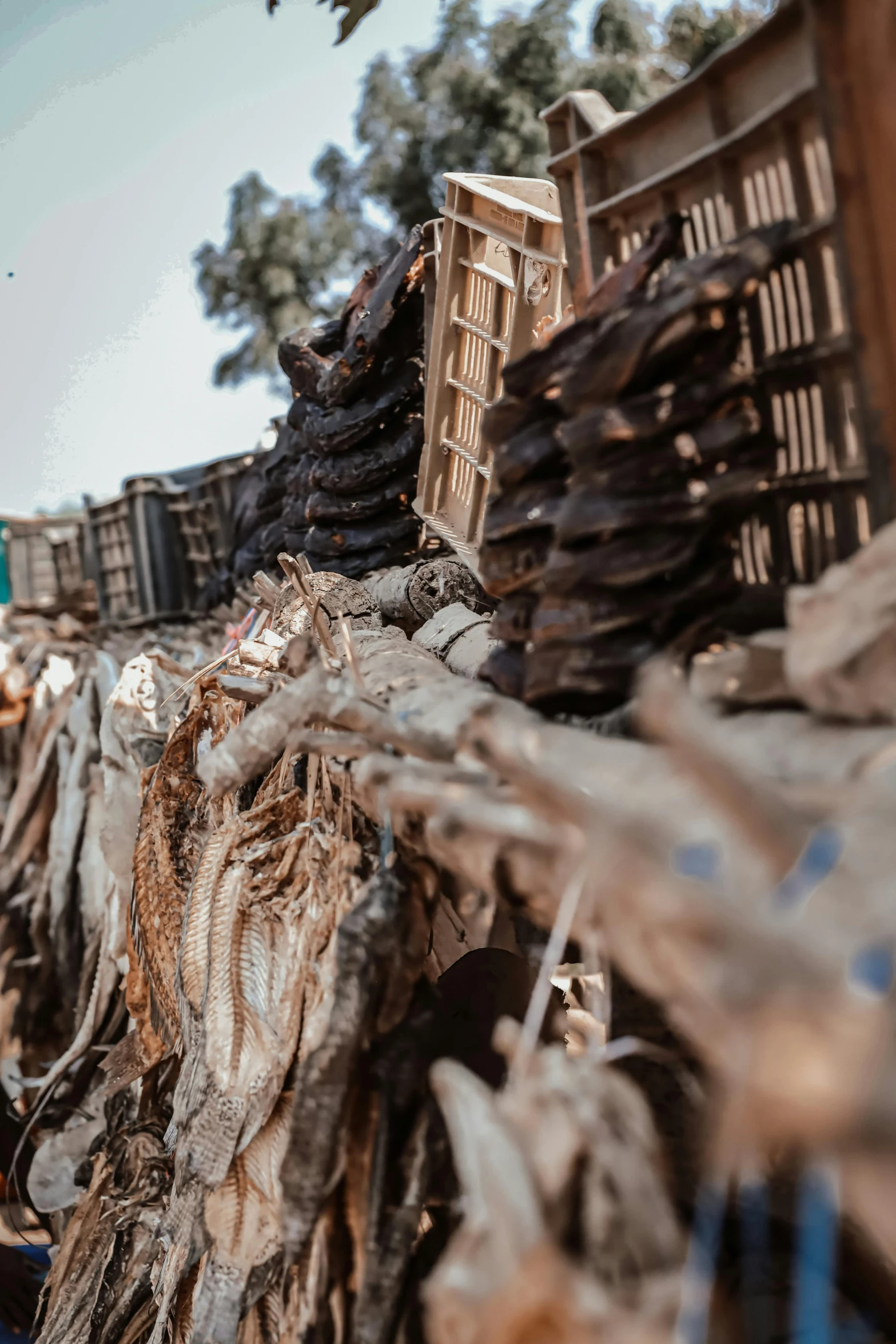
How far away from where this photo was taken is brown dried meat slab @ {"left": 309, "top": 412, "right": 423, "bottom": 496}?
3.36 meters

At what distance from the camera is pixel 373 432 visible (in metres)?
3.44

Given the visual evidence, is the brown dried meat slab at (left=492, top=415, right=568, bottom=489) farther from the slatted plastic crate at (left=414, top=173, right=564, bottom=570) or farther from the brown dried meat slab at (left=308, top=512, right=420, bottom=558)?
the brown dried meat slab at (left=308, top=512, right=420, bottom=558)

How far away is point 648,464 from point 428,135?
1325 centimetres

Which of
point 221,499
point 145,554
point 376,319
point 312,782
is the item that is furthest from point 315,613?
point 145,554

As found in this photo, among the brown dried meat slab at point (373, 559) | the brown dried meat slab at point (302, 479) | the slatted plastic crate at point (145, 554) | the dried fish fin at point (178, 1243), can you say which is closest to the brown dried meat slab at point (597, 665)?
the dried fish fin at point (178, 1243)

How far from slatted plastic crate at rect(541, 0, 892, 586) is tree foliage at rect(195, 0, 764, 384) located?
1081cm

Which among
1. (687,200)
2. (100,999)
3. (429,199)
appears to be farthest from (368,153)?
(687,200)

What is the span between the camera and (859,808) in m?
0.81

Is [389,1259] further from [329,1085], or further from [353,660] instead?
[353,660]

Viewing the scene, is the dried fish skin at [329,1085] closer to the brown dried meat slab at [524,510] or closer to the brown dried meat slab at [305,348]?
the brown dried meat slab at [524,510]

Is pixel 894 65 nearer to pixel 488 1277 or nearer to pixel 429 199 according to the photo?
pixel 488 1277

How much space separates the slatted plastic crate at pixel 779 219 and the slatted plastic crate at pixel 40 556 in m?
6.80

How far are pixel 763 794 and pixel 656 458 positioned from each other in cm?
60

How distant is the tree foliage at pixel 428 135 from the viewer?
11602 mm
